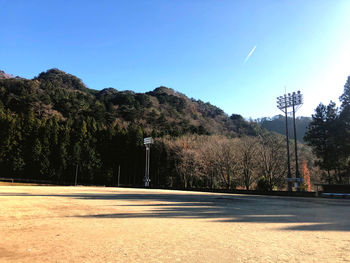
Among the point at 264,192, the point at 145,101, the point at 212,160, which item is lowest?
the point at 264,192

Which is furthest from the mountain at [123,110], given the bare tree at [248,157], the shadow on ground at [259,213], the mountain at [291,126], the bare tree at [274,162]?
the shadow on ground at [259,213]

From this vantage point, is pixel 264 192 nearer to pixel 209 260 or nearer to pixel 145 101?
pixel 209 260

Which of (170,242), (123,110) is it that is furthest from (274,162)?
(123,110)

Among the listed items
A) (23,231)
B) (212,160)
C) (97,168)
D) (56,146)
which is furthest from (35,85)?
(23,231)

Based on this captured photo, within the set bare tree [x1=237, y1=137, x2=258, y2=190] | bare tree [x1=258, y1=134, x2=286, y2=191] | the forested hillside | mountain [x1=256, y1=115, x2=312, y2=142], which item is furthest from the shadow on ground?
mountain [x1=256, y1=115, x2=312, y2=142]

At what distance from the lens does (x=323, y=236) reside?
6.11 metres

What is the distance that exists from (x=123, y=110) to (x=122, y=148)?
25514mm

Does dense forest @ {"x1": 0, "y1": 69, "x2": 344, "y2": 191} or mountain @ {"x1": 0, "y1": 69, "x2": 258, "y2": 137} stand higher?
mountain @ {"x1": 0, "y1": 69, "x2": 258, "y2": 137}

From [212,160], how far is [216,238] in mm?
40619

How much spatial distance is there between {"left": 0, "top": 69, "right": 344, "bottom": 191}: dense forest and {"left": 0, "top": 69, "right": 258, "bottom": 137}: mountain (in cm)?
32

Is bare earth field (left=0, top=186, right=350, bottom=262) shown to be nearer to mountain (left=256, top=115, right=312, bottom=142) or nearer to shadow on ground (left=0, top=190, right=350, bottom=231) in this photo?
shadow on ground (left=0, top=190, right=350, bottom=231)

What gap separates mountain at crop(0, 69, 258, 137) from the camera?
75312mm

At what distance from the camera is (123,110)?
8931cm

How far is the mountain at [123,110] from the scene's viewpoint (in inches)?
2965
